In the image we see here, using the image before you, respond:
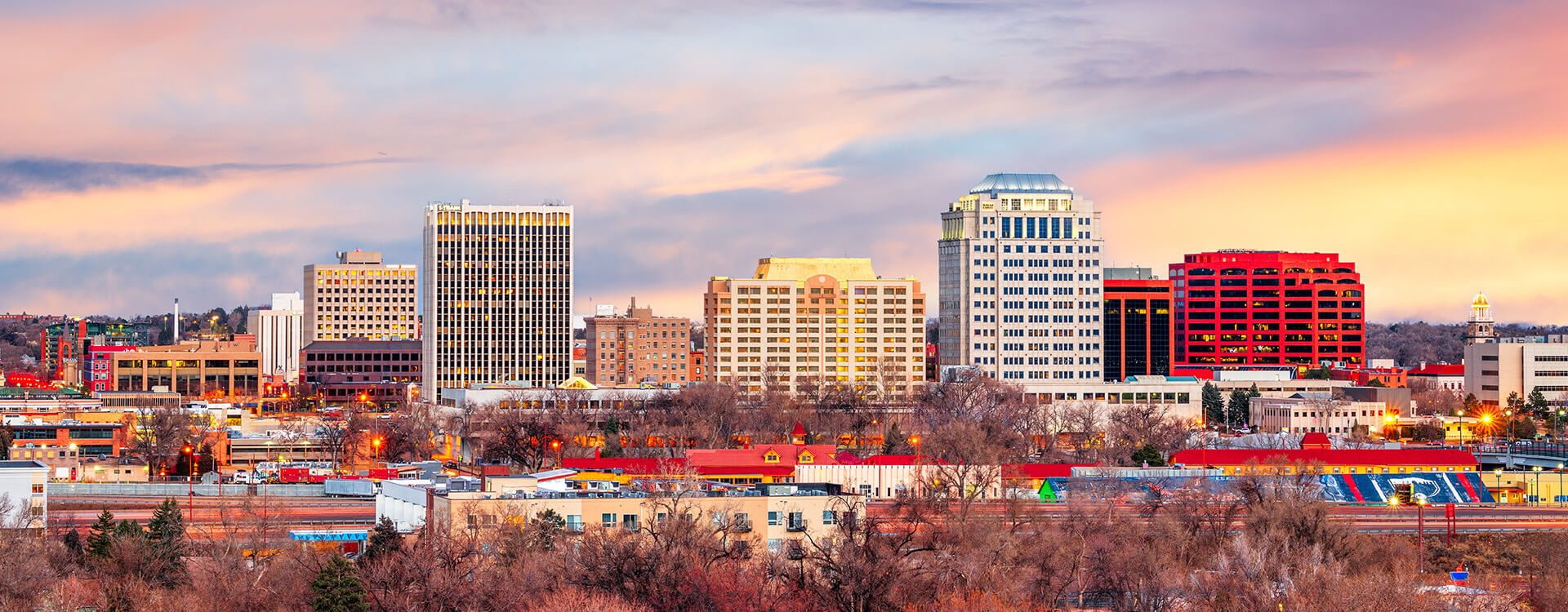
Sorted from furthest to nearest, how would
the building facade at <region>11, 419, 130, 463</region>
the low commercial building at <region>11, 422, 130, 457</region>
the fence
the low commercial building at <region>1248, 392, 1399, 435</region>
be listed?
the low commercial building at <region>1248, 392, 1399, 435</region>, the low commercial building at <region>11, 422, 130, 457</region>, the building facade at <region>11, 419, 130, 463</region>, the fence

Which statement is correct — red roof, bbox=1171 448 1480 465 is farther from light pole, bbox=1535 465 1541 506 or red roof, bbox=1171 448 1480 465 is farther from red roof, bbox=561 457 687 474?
red roof, bbox=561 457 687 474

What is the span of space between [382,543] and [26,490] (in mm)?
27431

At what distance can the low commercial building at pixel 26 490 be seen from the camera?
97688 millimetres

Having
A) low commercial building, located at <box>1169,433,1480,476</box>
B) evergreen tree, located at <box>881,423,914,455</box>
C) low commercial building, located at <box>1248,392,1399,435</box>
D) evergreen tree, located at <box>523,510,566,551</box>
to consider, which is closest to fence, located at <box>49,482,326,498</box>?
evergreen tree, located at <box>523,510,566,551</box>

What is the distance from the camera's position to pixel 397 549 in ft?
A: 267

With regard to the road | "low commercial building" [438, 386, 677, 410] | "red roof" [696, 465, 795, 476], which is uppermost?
"low commercial building" [438, 386, 677, 410]

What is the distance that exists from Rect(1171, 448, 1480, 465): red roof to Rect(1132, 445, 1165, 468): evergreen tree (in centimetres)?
105

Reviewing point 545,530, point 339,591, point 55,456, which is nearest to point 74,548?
point 545,530

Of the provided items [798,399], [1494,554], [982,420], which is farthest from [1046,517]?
[798,399]

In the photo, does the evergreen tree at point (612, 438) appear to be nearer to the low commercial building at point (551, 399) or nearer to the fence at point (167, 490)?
the low commercial building at point (551, 399)

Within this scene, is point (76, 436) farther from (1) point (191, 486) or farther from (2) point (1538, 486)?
(2) point (1538, 486)

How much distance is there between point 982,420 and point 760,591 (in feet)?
304

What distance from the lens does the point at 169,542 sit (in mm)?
85000

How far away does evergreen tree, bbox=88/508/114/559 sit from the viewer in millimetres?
83312
